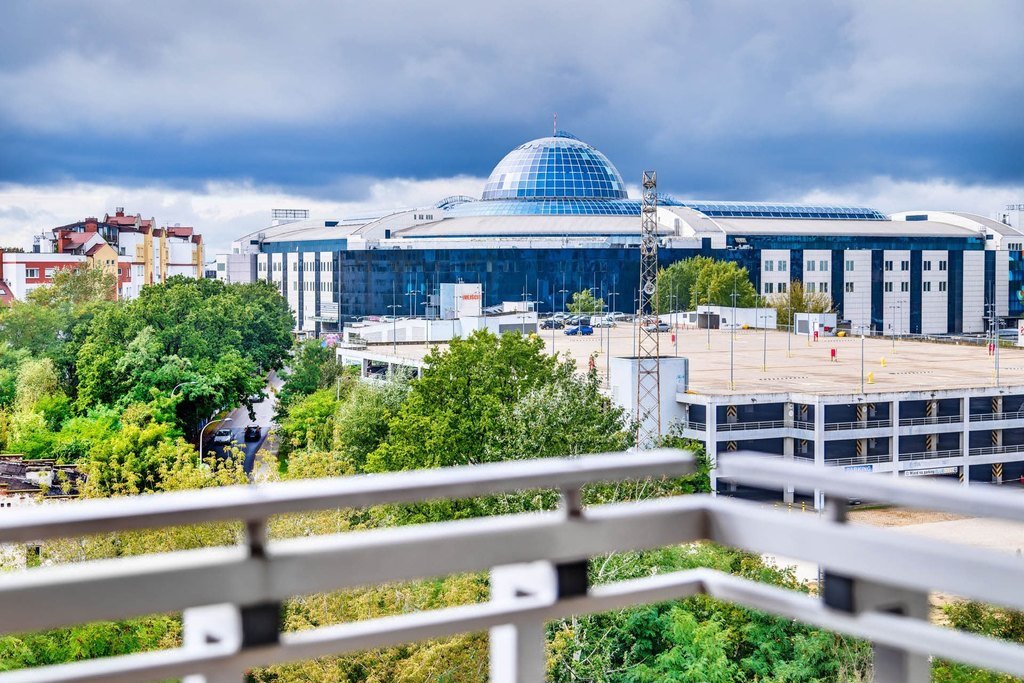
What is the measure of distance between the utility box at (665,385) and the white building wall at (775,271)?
107 feet

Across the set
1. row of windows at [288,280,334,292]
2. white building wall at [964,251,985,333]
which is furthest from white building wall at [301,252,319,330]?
white building wall at [964,251,985,333]

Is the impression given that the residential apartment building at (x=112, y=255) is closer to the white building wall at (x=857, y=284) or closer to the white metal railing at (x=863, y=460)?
the white building wall at (x=857, y=284)

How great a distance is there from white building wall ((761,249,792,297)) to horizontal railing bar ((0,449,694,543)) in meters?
57.8

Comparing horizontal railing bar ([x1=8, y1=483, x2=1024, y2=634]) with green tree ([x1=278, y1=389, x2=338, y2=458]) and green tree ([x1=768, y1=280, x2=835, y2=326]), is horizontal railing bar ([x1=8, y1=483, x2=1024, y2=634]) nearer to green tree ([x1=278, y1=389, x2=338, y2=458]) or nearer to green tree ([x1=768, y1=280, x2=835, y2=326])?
green tree ([x1=278, y1=389, x2=338, y2=458])

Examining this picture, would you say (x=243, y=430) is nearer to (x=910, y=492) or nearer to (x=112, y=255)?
(x=112, y=255)

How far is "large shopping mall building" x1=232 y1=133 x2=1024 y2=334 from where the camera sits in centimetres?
5634

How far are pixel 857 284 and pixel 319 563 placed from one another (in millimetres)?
60401

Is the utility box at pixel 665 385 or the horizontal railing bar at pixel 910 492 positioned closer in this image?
the horizontal railing bar at pixel 910 492

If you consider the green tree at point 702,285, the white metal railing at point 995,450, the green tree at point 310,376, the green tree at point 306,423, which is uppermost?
the green tree at point 702,285

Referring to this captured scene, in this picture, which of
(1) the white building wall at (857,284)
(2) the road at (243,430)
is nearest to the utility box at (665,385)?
(2) the road at (243,430)

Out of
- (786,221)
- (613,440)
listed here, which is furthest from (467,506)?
(786,221)

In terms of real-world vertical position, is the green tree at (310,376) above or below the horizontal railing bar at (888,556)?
below

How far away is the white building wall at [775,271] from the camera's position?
191 feet

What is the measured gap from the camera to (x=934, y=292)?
201 feet
